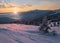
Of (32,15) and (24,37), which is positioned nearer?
(24,37)

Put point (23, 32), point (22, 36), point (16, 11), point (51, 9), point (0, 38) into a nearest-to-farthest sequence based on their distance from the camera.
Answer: point (0, 38) → point (22, 36) → point (23, 32) → point (16, 11) → point (51, 9)

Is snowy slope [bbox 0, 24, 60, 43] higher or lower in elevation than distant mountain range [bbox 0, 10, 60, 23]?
lower

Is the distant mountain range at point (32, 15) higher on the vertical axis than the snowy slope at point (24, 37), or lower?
higher

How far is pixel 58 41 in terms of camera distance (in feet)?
6.84

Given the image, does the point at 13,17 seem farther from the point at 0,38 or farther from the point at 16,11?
the point at 0,38

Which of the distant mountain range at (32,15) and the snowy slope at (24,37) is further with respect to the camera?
the distant mountain range at (32,15)

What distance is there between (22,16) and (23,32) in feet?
2.08

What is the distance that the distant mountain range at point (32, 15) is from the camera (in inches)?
114

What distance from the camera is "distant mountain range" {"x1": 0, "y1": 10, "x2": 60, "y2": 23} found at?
2.90 meters

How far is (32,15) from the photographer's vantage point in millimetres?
3008

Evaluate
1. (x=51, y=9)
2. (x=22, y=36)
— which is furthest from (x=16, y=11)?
(x=22, y=36)

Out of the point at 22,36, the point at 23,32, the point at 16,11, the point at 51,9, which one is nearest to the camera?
the point at 22,36

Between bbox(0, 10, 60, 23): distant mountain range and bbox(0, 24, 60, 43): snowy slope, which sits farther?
bbox(0, 10, 60, 23): distant mountain range

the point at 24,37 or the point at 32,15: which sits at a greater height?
the point at 32,15
